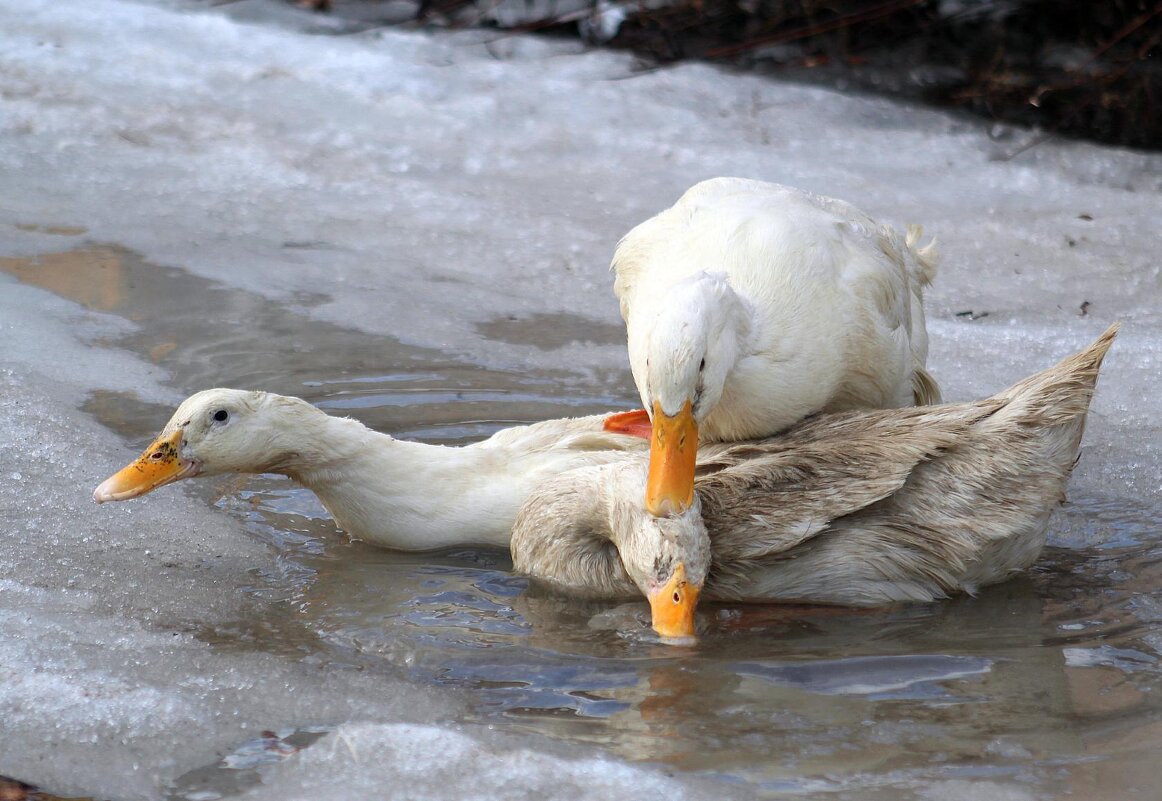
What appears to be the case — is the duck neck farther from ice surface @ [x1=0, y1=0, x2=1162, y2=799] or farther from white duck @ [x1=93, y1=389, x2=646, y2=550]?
ice surface @ [x1=0, y1=0, x2=1162, y2=799]

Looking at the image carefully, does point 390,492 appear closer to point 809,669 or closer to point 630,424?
point 630,424

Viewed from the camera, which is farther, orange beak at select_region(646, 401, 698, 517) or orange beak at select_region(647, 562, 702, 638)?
orange beak at select_region(646, 401, 698, 517)

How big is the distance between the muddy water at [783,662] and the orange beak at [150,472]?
36 centimetres

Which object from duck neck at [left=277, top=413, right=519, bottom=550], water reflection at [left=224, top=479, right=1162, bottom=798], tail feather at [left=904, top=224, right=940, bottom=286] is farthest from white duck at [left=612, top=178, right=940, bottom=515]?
duck neck at [left=277, top=413, right=519, bottom=550]

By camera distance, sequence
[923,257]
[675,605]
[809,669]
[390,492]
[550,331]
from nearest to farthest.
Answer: [809,669]
[675,605]
[390,492]
[923,257]
[550,331]

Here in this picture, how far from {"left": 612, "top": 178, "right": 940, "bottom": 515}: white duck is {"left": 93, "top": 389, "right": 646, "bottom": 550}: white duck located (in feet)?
1.72

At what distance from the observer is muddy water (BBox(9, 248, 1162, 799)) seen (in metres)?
3.07

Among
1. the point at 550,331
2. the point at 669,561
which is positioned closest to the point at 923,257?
the point at 550,331

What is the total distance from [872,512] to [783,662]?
70 cm

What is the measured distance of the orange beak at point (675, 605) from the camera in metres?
3.77

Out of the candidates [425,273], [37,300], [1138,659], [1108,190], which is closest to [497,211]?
[425,273]

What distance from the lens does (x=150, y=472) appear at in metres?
4.22

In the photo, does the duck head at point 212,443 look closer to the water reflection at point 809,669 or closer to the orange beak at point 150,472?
the orange beak at point 150,472

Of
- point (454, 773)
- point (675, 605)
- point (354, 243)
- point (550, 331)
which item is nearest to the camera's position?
point (454, 773)
